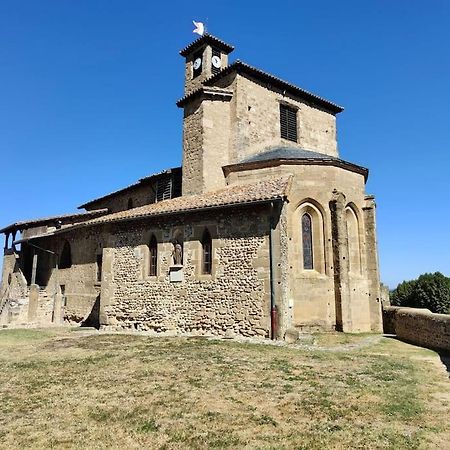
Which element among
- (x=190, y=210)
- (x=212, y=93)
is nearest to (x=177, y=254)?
(x=190, y=210)

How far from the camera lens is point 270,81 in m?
21.3

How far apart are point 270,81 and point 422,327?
1468 cm

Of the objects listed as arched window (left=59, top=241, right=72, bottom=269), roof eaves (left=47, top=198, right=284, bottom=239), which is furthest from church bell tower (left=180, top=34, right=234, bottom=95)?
arched window (left=59, top=241, right=72, bottom=269)

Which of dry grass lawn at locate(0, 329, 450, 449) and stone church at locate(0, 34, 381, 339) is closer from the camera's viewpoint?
dry grass lawn at locate(0, 329, 450, 449)

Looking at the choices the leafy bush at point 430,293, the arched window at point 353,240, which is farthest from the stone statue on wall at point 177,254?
the leafy bush at point 430,293

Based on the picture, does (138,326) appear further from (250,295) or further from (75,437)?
(75,437)

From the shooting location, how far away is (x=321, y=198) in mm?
16234

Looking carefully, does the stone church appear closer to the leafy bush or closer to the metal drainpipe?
the metal drainpipe

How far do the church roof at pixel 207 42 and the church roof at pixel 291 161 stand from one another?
1103 centimetres

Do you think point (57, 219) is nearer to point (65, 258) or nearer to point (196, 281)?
point (65, 258)

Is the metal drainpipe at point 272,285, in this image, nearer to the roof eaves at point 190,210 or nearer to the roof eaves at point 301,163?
the roof eaves at point 190,210

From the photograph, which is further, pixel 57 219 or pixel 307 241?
pixel 57 219

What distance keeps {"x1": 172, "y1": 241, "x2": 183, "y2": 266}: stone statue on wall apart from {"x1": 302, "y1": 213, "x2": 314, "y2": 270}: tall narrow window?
5122 millimetres

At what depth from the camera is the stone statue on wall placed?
15445 millimetres
